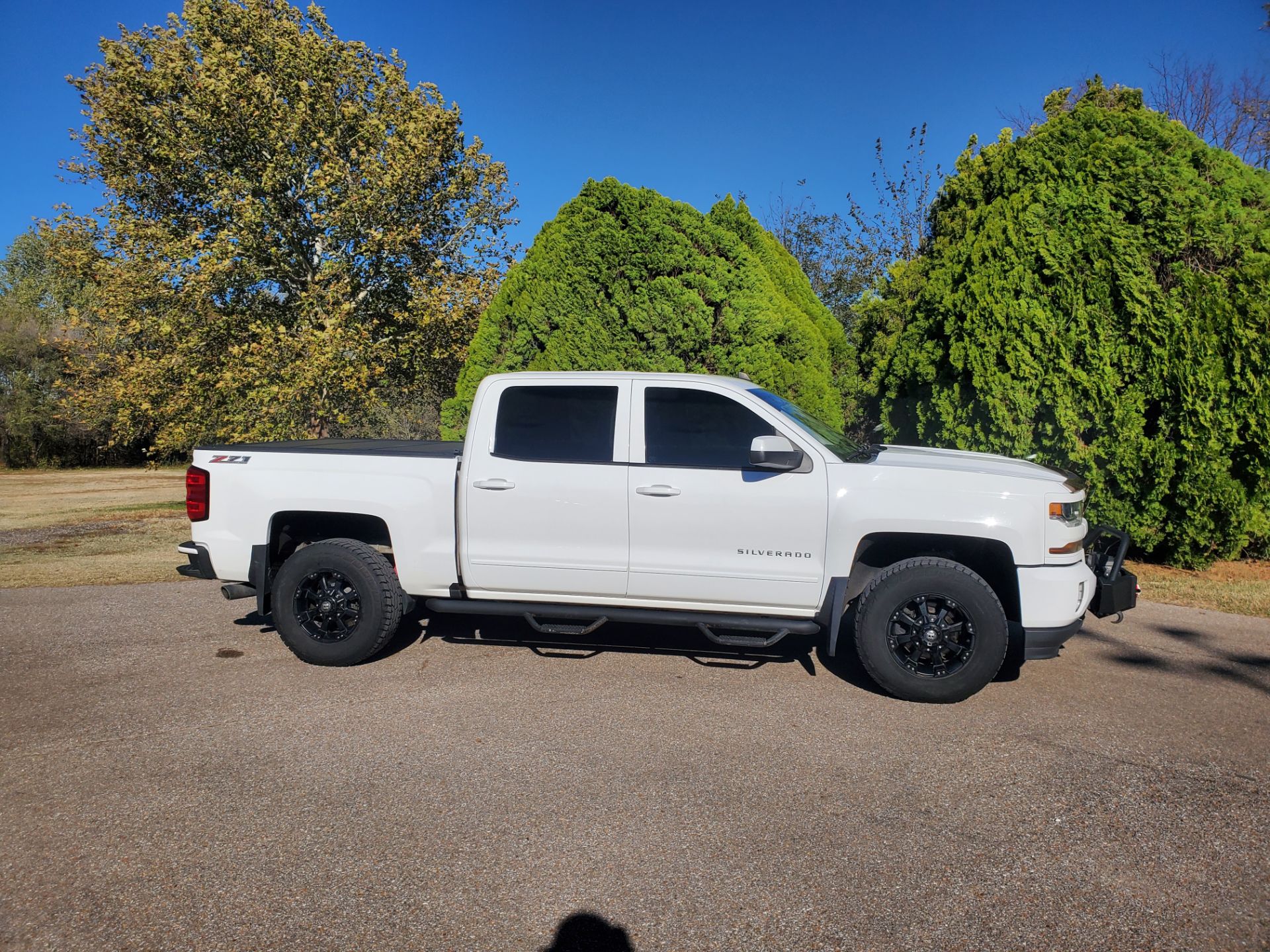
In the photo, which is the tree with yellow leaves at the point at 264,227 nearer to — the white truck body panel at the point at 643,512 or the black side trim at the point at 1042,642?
the white truck body panel at the point at 643,512

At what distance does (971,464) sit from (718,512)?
1.58 metres

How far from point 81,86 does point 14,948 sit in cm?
1883

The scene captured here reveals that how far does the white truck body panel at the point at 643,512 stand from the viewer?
4.51 meters

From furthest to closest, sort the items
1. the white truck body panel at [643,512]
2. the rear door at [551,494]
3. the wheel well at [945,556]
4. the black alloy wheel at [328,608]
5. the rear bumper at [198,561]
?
the rear bumper at [198,561] < the black alloy wheel at [328,608] < the rear door at [551,494] < the wheel well at [945,556] < the white truck body panel at [643,512]

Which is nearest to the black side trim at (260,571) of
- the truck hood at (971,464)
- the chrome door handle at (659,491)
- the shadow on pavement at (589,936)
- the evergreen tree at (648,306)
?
the chrome door handle at (659,491)

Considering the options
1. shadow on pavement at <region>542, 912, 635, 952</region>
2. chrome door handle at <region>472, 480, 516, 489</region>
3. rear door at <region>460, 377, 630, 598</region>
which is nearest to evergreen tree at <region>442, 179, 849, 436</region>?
rear door at <region>460, 377, 630, 598</region>

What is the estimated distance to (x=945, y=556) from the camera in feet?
16.1

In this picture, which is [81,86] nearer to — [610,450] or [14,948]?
[610,450]

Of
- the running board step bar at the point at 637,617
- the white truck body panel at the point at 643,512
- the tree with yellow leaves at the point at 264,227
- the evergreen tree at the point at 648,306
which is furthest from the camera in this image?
the tree with yellow leaves at the point at 264,227

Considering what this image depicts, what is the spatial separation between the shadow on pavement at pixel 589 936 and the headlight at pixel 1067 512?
3.26 meters

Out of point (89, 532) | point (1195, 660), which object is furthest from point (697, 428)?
point (89, 532)

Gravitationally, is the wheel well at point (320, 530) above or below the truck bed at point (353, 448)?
below

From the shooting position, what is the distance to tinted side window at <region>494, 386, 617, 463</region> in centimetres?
505

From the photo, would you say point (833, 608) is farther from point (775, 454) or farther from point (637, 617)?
point (637, 617)
